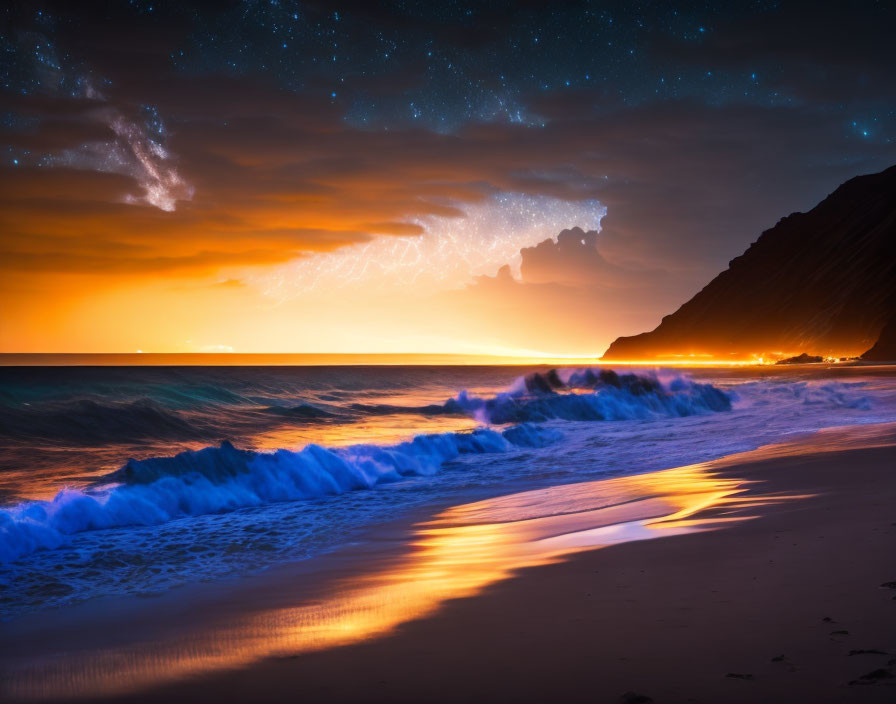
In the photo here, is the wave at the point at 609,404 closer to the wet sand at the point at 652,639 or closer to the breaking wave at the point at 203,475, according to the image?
the breaking wave at the point at 203,475

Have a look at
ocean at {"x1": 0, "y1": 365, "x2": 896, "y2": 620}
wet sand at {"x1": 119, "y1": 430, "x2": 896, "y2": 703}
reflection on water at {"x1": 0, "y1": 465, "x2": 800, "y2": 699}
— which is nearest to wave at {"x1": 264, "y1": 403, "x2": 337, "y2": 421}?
ocean at {"x1": 0, "y1": 365, "x2": 896, "y2": 620}

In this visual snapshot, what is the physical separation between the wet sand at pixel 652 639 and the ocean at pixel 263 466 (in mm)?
3185

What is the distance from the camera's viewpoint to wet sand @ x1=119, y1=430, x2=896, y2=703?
2697 millimetres

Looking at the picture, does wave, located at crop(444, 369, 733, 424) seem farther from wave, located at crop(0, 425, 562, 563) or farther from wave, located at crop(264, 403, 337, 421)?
wave, located at crop(0, 425, 562, 563)

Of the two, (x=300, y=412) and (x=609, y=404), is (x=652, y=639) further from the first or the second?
(x=300, y=412)

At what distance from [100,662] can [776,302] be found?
145284 millimetres

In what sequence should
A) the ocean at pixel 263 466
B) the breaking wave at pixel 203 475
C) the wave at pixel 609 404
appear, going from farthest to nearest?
the wave at pixel 609 404 → the breaking wave at pixel 203 475 → the ocean at pixel 263 466

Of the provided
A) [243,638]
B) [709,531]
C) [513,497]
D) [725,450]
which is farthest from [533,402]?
[243,638]

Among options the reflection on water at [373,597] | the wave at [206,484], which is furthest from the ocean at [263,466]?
the reflection on water at [373,597]

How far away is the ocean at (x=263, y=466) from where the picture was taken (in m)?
7.16

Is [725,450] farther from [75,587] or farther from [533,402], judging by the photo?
[533,402]

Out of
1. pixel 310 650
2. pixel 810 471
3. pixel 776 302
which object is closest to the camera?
pixel 310 650

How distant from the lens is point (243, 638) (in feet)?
13.3

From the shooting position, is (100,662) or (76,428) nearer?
(100,662)
